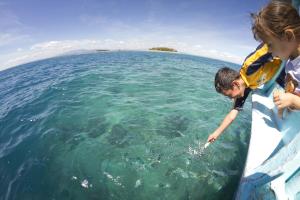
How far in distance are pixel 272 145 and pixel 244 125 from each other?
458 cm

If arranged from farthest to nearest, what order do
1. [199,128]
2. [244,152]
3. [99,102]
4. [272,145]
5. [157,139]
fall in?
[99,102], [199,128], [157,139], [244,152], [272,145]

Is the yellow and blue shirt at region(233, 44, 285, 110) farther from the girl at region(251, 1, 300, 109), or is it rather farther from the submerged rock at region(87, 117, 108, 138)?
the submerged rock at region(87, 117, 108, 138)

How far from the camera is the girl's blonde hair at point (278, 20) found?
203cm

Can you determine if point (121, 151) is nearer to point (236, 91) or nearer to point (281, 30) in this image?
point (236, 91)

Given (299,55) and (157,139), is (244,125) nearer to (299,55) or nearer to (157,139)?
(157,139)

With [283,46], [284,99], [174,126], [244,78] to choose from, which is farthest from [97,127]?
[283,46]

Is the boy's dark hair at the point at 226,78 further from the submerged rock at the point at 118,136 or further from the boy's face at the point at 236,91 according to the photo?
the submerged rock at the point at 118,136

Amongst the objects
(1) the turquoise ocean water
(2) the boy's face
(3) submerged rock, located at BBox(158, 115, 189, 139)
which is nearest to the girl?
(2) the boy's face

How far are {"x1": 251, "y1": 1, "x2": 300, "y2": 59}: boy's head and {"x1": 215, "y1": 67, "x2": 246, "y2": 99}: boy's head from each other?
5.46 feet

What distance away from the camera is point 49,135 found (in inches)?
257

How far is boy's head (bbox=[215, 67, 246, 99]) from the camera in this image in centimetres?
384

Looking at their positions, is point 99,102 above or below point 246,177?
below

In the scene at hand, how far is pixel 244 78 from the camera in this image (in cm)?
389

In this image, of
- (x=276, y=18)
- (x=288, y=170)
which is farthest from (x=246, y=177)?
(x=276, y=18)
